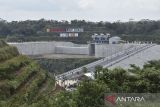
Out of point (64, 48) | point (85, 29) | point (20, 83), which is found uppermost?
point (20, 83)

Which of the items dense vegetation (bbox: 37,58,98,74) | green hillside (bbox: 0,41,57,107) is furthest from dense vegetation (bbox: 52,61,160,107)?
dense vegetation (bbox: 37,58,98,74)

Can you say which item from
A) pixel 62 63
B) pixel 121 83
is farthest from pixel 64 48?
pixel 121 83

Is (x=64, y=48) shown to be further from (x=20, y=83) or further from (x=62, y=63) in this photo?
(x=20, y=83)

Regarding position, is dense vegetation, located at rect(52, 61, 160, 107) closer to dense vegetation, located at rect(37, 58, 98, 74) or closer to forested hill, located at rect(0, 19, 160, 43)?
dense vegetation, located at rect(37, 58, 98, 74)

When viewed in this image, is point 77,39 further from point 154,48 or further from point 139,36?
point 154,48

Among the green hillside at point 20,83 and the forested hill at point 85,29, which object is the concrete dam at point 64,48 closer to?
the forested hill at point 85,29

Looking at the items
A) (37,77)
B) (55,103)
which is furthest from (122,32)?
(55,103)
